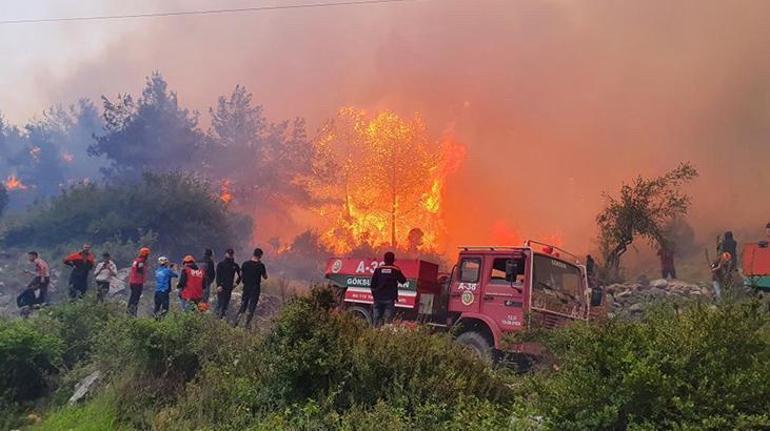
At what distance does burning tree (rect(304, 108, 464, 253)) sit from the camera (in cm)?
2878

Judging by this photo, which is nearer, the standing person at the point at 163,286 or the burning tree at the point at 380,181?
the standing person at the point at 163,286

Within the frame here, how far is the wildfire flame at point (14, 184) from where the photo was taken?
182ft

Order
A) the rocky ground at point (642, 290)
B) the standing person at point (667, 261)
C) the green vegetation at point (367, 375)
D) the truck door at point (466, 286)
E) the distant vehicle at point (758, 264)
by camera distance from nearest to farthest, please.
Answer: the green vegetation at point (367, 375), the truck door at point (466, 286), the distant vehicle at point (758, 264), the rocky ground at point (642, 290), the standing person at point (667, 261)

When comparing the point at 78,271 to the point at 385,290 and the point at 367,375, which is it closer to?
the point at 385,290

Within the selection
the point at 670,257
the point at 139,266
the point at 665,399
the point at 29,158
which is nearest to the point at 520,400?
the point at 665,399

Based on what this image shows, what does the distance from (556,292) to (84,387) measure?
738cm

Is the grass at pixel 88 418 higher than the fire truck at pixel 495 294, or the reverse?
the fire truck at pixel 495 294

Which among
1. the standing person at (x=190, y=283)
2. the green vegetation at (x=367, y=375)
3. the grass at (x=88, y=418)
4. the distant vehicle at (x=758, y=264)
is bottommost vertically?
the grass at (x=88, y=418)

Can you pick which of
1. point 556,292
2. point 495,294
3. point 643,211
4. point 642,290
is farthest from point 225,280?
point 643,211

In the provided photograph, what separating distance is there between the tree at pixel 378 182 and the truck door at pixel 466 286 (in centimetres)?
1699

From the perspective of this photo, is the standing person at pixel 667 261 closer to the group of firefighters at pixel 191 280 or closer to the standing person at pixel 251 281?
the group of firefighters at pixel 191 280

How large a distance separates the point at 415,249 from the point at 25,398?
1927 centimetres

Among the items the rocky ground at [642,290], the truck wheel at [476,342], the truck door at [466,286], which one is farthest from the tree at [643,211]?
the truck wheel at [476,342]

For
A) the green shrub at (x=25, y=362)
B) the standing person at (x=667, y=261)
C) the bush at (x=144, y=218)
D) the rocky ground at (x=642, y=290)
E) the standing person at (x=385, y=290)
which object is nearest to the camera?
the green shrub at (x=25, y=362)
